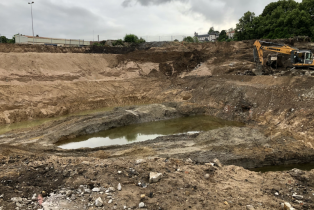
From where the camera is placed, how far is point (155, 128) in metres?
15.5

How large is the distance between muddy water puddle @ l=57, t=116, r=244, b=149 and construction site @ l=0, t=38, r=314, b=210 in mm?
75

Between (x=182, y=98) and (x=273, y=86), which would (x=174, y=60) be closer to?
(x=182, y=98)

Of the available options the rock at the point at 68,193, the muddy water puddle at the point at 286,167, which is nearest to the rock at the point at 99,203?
the rock at the point at 68,193

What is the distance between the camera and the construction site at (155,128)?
18.5ft

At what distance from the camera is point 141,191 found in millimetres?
5586

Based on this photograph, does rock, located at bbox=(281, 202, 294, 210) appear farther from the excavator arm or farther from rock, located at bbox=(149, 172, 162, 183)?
the excavator arm

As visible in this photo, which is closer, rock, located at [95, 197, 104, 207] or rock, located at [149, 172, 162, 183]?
rock, located at [95, 197, 104, 207]

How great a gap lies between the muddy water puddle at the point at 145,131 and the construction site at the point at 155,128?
0.25 ft

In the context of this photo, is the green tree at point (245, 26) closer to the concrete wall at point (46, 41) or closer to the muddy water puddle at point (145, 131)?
the muddy water puddle at point (145, 131)

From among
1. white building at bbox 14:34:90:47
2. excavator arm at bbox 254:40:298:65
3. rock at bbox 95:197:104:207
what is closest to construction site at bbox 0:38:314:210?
rock at bbox 95:197:104:207

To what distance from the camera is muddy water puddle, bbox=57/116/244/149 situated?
12906mm

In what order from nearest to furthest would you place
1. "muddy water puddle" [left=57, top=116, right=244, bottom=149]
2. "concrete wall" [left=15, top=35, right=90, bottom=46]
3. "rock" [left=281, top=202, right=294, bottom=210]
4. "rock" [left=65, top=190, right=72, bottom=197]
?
"rock" [left=281, top=202, right=294, bottom=210] → "rock" [left=65, top=190, right=72, bottom=197] → "muddy water puddle" [left=57, top=116, right=244, bottom=149] → "concrete wall" [left=15, top=35, right=90, bottom=46]

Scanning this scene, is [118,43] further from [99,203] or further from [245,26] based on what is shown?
[99,203]

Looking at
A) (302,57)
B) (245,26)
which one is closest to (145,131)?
(302,57)
